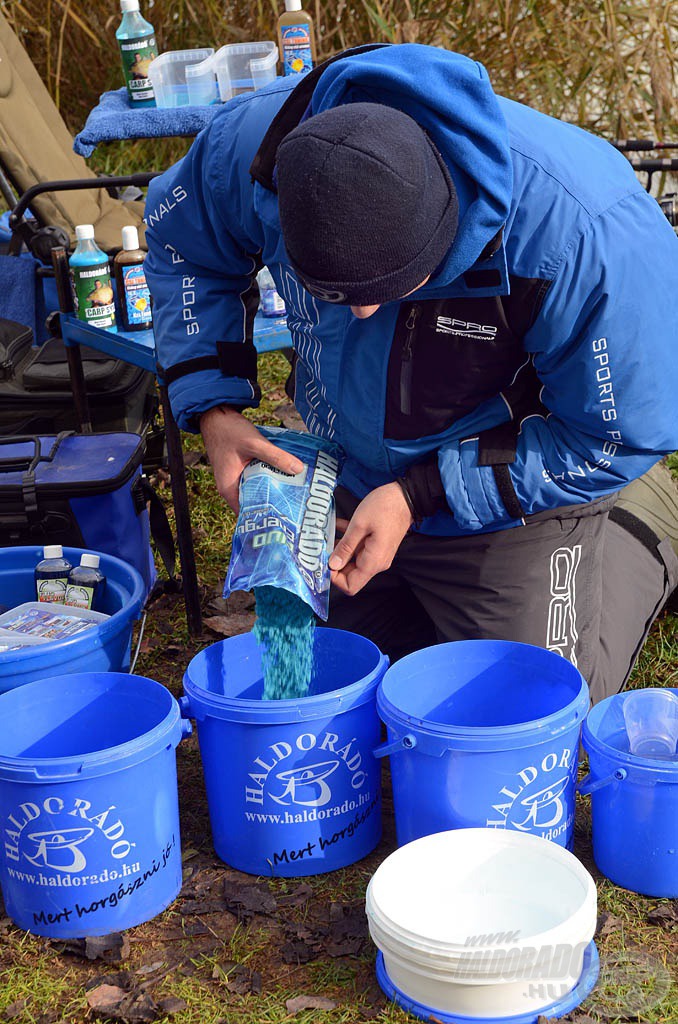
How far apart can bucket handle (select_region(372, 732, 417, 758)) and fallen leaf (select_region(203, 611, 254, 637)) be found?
1.13 meters

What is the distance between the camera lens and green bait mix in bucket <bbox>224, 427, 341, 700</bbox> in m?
2.17

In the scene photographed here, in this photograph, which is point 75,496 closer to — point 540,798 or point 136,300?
point 136,300

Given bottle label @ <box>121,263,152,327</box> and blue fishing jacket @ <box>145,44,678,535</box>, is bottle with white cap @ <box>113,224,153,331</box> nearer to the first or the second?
bottle label @ <box>121,263,152,327</box>

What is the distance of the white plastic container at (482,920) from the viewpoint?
1772 millimetres

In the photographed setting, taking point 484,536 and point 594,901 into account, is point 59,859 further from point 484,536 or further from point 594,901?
point 484,536

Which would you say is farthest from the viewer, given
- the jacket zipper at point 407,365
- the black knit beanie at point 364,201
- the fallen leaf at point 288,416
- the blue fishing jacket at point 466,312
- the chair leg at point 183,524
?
the fallen leaf at point 288,416

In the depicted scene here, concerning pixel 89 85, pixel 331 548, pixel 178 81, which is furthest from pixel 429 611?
pixel 89 85

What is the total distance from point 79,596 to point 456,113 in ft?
4.84

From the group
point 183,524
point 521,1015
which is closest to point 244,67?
point 183,524

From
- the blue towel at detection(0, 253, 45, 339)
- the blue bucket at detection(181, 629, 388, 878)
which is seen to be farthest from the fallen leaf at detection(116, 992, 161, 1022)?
the blue towel at detection(0, 253, 45, 339)

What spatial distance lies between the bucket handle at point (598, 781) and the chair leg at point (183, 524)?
53.7 inches

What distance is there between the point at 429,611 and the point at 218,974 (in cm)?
98

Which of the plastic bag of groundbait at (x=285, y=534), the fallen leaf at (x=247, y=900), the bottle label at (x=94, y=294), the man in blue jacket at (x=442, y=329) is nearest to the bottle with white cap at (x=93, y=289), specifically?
the bottle label at (x=94, y=294)

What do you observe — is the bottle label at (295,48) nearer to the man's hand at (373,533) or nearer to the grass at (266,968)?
the man's hand at (373,533)
